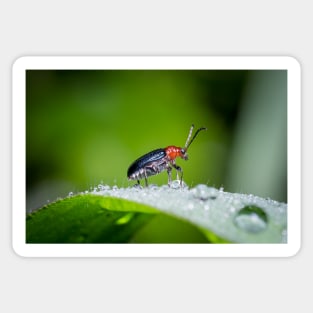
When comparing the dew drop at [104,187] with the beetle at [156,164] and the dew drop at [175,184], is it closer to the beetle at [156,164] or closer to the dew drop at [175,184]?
the beetle at [156,164]

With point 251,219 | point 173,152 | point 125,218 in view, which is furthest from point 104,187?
point 251,219

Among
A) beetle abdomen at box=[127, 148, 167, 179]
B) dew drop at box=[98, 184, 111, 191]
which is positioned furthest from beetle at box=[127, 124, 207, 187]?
dew drop at box=[98, 184, 111, 191]
